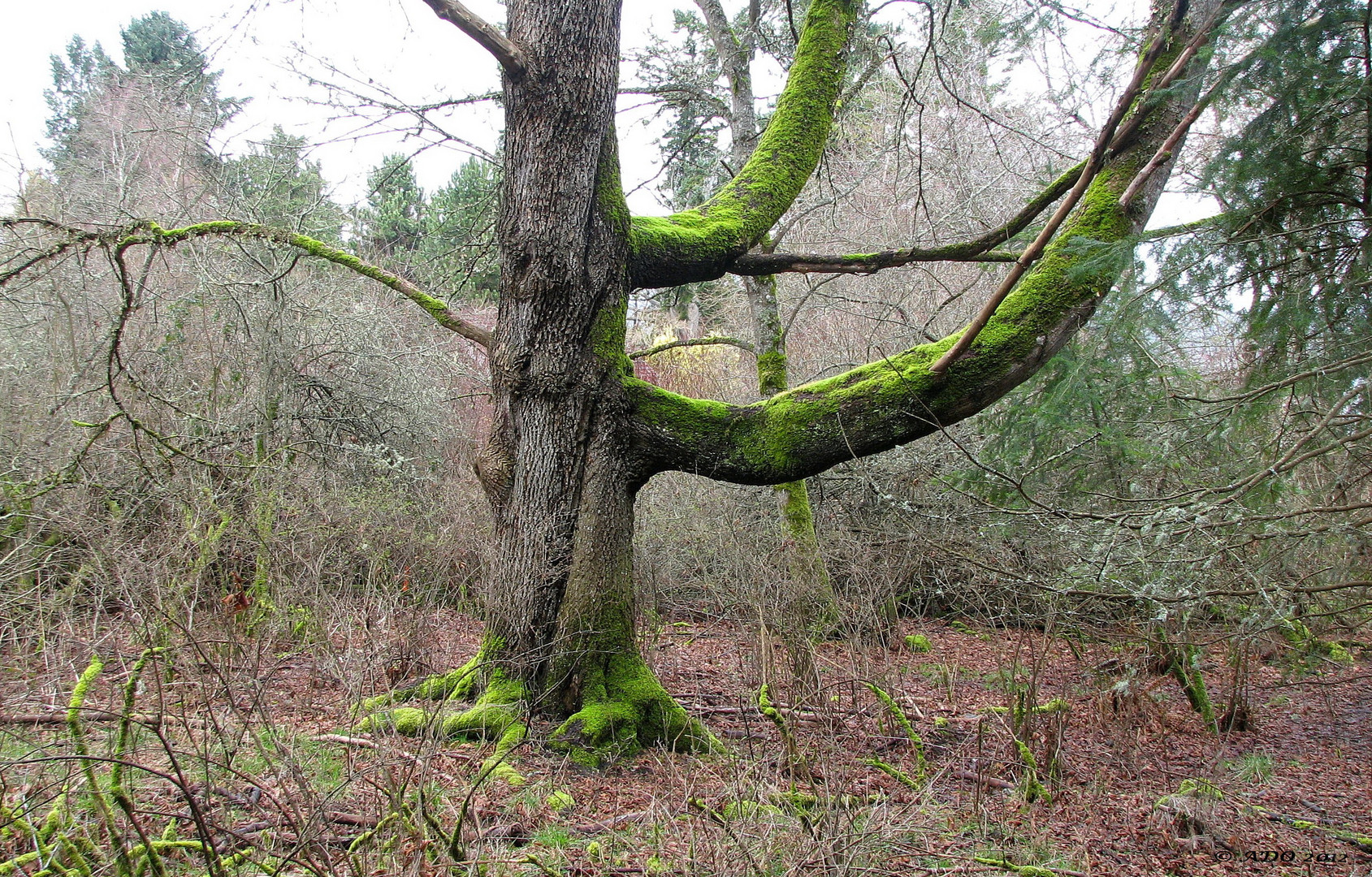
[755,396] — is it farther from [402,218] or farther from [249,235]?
[402,218]

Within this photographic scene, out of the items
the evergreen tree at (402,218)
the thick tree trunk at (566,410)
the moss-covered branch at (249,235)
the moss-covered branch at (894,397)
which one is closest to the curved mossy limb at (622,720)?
the thick tree trunk at (566,410)

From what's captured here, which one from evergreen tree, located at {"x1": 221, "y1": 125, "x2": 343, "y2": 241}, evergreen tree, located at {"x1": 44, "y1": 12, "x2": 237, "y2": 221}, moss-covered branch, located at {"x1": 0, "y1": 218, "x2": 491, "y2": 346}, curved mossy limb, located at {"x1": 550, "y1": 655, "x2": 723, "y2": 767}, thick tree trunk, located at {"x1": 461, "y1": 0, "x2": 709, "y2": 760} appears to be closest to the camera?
curved mossy limb, located at {"x1": 550, "y1": 655, "x2": 723, "y2": 767}

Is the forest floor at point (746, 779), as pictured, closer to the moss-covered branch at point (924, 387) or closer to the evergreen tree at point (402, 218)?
the moss-covered branch at point (924, 387)

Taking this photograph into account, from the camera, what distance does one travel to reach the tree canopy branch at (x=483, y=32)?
3891 millimetres

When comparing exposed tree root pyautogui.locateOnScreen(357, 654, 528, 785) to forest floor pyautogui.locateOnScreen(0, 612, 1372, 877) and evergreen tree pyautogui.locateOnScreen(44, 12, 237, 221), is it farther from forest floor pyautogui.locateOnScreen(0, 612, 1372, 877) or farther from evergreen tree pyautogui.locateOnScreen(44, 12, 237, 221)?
evergreen tree pyautogui.locateOnScreen(44, 12, 237, 221)

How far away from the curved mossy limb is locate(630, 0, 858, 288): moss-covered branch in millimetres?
2473

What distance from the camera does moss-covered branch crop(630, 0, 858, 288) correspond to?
204 inches

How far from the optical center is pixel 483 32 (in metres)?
4.00

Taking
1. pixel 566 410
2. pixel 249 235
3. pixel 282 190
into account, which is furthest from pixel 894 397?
pixel 282 190

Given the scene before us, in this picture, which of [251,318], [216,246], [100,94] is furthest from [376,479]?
[100,94]

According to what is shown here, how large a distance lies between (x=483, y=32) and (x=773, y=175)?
2269 millimetres

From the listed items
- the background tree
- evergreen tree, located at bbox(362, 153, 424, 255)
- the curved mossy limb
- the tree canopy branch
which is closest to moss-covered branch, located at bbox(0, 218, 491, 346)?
the background tree

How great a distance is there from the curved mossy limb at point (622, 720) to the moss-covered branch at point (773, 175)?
2473 millimetres

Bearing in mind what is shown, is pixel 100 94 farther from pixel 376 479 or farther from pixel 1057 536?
pixel 1057 536
